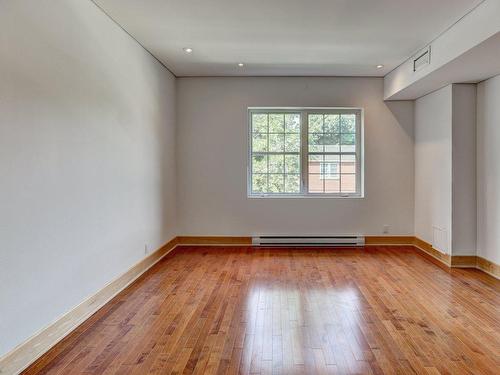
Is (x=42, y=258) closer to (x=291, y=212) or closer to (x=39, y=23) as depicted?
(x=39, y=23)

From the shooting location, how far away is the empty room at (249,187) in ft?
7.51

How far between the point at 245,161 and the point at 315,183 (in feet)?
4.11

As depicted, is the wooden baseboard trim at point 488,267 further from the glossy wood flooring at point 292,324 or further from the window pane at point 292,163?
the window pane at point 292,163

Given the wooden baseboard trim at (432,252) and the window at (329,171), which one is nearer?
the wooden baseboard trim at (432,252)

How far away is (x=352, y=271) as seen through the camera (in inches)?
169

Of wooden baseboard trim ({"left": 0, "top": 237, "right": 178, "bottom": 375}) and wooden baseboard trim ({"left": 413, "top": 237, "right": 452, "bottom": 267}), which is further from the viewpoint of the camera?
wooden baseboard trim ({"left": 413, "top": 237, "right": 452, "bottom": 267})

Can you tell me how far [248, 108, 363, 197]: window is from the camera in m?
5.73

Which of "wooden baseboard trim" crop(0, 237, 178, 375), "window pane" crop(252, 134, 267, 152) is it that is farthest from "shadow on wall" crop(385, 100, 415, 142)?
"wooden baseboard trim" crop(0, 237, 178, 375)

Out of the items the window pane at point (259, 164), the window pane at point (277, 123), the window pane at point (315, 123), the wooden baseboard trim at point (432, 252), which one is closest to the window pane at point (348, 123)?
the window pane at point (315, 123)

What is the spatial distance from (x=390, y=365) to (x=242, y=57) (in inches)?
152

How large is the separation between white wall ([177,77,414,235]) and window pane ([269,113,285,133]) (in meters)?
0.25

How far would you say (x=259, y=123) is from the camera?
5770mm

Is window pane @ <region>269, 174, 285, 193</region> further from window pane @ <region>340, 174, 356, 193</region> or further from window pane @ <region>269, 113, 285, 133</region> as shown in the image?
window pane @ <region>340, 174, 356, 193</region>

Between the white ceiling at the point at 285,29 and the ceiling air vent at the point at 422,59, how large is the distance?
0.09 meters
